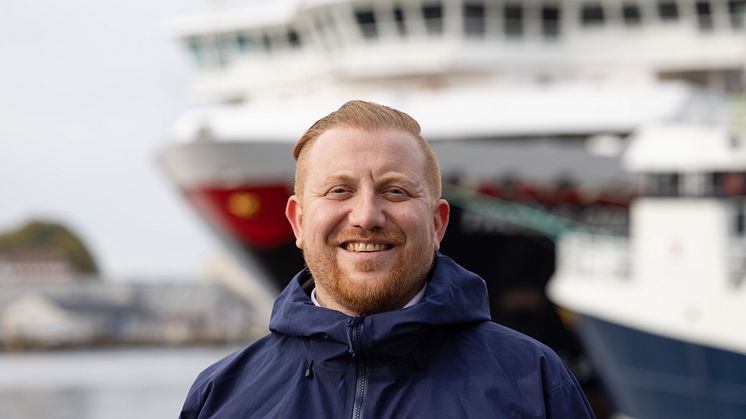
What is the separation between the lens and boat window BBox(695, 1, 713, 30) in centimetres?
2494

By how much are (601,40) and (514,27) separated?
1.36m

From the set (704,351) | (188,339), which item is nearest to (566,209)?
(704,351)

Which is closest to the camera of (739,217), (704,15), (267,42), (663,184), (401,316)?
(401,316)

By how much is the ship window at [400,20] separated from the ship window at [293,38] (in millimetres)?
2462

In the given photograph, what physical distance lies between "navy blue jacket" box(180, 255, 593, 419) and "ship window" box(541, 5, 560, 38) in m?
22.5

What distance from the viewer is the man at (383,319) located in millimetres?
3004

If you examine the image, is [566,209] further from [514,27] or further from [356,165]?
[356,165]

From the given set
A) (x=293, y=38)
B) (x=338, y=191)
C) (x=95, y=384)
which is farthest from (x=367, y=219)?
(x=95, y=384)

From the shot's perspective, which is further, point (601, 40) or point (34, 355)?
point (34, 355)

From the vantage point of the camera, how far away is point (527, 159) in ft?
75.1

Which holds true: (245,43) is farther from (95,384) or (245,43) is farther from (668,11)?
(95,384)

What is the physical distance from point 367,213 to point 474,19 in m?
22.0

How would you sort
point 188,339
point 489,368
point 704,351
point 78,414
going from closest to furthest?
point 489,368 → point 704,351 → point 78,414 → point 188,339

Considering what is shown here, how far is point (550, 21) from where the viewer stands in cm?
2544
